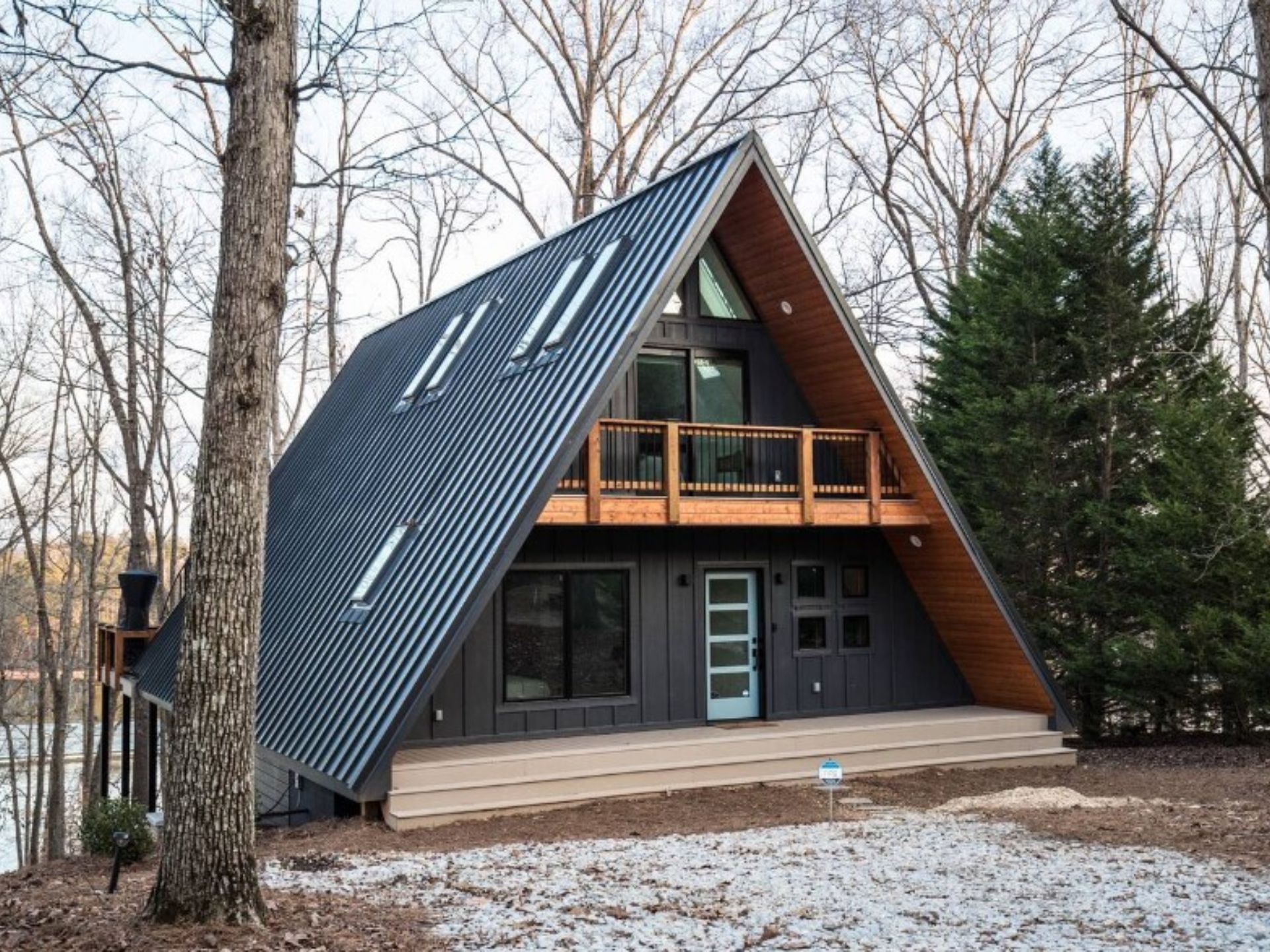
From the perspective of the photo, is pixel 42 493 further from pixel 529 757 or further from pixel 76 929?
pixel 76 929

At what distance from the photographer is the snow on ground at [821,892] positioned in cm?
617

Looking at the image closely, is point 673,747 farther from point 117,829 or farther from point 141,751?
point 141,751

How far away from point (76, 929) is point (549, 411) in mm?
6292

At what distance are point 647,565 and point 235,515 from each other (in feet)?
24.4

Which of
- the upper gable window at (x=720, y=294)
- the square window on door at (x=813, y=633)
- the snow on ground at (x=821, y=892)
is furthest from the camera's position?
the square window on door at (x=813, y=633)

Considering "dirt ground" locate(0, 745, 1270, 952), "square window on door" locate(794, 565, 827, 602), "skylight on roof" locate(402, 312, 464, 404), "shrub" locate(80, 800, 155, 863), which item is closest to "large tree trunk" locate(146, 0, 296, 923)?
"dirt ground" locate(0, 745, 1270, 952)

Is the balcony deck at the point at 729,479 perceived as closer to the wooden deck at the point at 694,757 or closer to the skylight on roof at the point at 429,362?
the wooden deck at the point at 694,757

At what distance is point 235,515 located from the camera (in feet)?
20.2

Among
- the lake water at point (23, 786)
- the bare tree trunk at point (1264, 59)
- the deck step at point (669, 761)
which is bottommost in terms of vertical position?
the lake water at point (23, 786)

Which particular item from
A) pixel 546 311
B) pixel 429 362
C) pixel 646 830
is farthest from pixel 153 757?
pixel 646 830

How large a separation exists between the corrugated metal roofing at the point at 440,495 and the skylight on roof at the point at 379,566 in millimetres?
201

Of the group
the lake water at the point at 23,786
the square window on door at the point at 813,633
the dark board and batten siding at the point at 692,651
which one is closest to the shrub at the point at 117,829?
the dark board and batten siding at the point at 692,651

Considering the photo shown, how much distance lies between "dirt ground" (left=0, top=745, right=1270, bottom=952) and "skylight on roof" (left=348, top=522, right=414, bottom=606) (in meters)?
2.53

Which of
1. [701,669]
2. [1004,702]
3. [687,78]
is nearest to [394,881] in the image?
[701,669]
